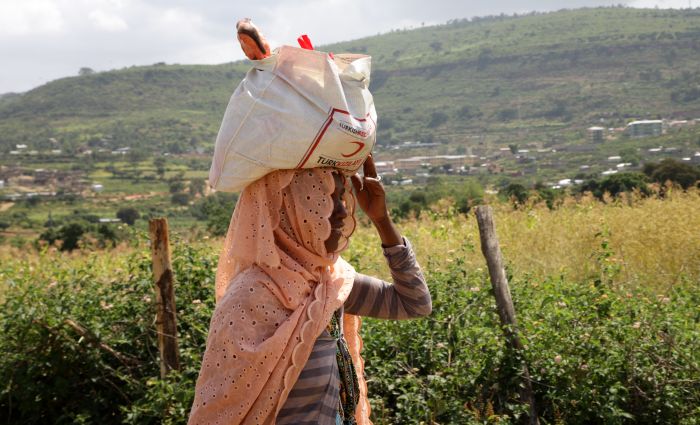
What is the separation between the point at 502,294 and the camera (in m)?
4.75

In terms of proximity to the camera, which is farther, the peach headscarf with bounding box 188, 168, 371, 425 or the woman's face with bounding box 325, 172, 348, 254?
the woman's face with bounding box 325, 172, 348, 254

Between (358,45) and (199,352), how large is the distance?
110303 millimetres

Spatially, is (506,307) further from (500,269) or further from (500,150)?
(500,150)

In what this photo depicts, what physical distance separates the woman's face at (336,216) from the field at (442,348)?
7.77 feet

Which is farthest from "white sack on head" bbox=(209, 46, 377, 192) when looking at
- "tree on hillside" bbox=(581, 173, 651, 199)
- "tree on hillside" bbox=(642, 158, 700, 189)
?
"tree on hillside" bbox=(642, 158, 700, 189)

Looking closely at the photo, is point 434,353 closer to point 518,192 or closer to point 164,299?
point 164,299

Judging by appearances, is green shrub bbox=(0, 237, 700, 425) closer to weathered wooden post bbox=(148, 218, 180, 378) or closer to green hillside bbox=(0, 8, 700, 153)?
weathered wooden post bbox=(148, 218, 180, 378)

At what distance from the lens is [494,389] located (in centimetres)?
459

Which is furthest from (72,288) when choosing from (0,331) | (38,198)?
(38,198)

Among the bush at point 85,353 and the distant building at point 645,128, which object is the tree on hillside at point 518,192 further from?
the distant building at point 645,128

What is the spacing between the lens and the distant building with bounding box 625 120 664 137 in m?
44.0

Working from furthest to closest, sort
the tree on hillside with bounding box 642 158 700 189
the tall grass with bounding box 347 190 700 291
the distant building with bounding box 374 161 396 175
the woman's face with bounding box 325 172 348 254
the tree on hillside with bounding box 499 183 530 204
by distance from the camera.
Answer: the distant building with bounding box 374 161 396 175 < the tree on hillside with bounding box 642 158 700 189 < the tree on hillside with bounding box 499 183 530 204 < the tall grass with bounding box 347 190 700 291 < the woman's face with bounding box 325 172 348 254

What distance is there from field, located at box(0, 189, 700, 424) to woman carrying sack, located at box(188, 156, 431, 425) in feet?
7.58

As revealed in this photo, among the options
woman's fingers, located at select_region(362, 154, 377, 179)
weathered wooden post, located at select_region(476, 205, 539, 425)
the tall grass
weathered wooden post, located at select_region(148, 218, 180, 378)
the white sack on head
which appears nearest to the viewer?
the white sack on head
